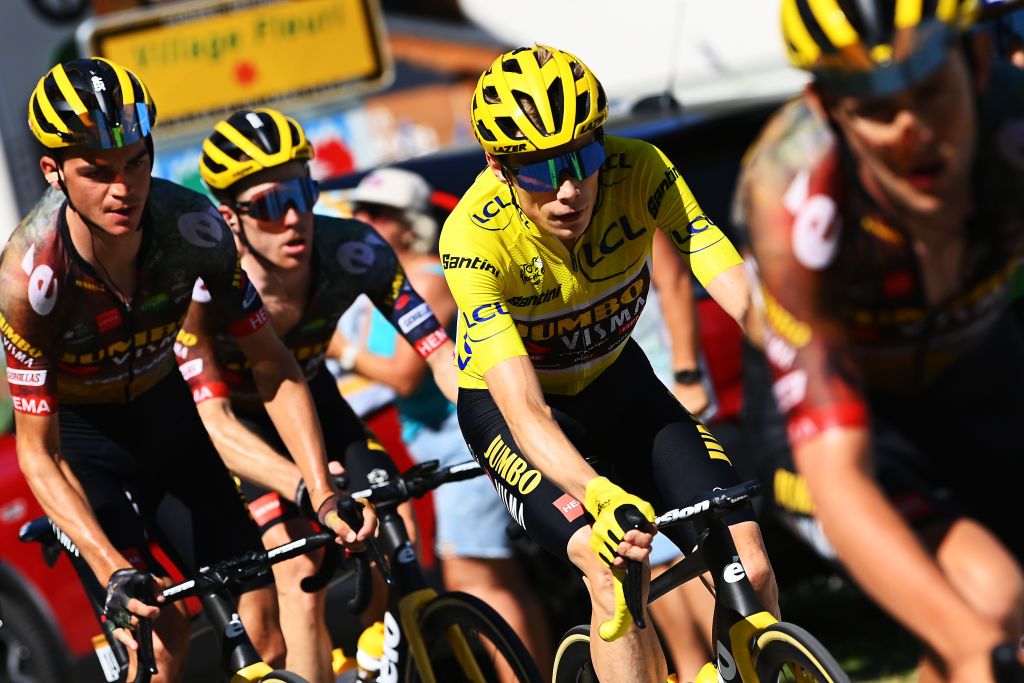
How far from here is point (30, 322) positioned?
509cm

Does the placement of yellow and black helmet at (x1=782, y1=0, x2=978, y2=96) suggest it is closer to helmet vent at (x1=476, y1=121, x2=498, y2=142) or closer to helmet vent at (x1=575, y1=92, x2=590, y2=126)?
helmet vent at (x1=575, y1=92, x2=590, y2=126)

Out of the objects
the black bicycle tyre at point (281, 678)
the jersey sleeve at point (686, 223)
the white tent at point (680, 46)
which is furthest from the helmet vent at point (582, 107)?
the white tent at point (680, 46)

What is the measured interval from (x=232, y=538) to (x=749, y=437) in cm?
234

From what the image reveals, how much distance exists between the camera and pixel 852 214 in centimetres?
329

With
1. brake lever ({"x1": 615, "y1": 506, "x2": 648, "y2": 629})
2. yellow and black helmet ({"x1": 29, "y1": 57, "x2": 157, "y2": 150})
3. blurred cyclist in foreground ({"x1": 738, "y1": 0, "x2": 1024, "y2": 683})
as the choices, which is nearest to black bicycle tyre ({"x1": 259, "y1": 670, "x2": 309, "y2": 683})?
brake lever ({"x1": 615, "y1": 506, "x2": 648, "y2": 629})

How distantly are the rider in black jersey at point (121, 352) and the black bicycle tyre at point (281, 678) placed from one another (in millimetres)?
335

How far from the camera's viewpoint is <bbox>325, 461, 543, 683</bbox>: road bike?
523 cm

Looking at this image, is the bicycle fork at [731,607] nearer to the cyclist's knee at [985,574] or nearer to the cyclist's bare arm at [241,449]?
the cyclist's knee at [985,574]

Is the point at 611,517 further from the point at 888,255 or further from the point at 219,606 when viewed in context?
the point at 219,606

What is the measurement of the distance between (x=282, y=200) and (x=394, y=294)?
1.81 ft

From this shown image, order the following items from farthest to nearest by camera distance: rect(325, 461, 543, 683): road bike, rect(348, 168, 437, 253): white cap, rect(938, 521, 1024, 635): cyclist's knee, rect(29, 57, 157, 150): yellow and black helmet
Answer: rect(348, 168, 437, 253): white cap → rect(325, 461, 543, 683): road bike → rect(29, 57, 157, 150): yellow and black helmet → rect(938, 521, 1024, 635): cyclist's knee

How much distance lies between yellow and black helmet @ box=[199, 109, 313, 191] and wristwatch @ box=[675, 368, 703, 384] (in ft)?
6.03

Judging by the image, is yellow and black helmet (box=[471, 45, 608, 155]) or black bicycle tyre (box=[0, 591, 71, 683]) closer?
yellow and black helmet (box=[471, 45, 608, 155])

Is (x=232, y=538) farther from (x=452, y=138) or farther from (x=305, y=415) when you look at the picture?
(x=452, y=138)
